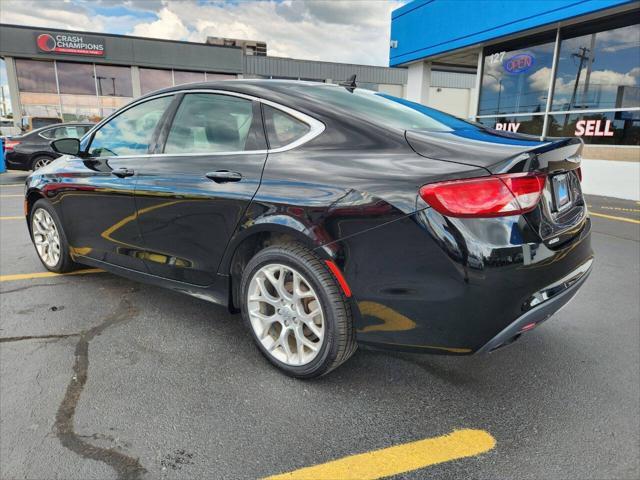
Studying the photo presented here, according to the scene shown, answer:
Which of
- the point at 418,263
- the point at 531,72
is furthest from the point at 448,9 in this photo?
the point at 418,263

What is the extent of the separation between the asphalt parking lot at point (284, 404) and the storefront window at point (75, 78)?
24522 mm

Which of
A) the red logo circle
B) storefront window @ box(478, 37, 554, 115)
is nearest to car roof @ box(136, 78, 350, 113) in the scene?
storefront window @ box(478, 37, 554, 115)

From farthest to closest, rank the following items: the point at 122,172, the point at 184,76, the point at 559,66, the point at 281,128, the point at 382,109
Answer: the point at 184,76 → the point at 559,66 → the point at 122,172 → the point at 382,109 → the point at 281,128

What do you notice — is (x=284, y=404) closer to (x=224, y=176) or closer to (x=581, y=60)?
(x=224, y=176)

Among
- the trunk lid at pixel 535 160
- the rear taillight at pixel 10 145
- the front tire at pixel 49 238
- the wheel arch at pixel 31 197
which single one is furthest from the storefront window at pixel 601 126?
the rear taillight at pixel 10 145

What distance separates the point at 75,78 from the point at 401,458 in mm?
27397

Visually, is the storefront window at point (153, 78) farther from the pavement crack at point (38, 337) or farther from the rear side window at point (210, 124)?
the pavement crack at point (38, 337)

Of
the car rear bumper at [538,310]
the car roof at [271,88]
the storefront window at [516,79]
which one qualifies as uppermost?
the storefront window at [516,79]

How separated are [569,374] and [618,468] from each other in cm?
75

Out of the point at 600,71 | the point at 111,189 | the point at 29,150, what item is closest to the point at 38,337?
the point at 111,189

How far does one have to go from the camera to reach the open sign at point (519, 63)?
1197 centimetres

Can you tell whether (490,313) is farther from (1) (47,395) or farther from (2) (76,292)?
(2) (76,292)

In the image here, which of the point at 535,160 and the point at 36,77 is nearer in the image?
the point at 535,160

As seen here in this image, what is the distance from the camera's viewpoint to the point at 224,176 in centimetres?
253
